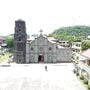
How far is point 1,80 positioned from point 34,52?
27227mm

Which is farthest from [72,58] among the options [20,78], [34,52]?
[20,78]

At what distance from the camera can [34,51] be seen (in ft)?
234

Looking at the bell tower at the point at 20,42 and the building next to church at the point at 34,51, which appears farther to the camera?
the bell tower at the point at 20,42

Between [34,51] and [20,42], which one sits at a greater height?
[20,42]

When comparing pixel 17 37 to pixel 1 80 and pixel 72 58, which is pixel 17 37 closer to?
pixel 72 58

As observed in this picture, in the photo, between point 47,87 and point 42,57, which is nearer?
point 47,87

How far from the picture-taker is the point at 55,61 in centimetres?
7162

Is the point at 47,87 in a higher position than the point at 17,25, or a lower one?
lower

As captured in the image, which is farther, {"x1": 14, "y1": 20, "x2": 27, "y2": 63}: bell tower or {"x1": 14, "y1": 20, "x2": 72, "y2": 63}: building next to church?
{"x1": 14, "y1": 20, "x2": 27, "y2": 63}: bell tower

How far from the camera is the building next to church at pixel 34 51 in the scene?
71250mm

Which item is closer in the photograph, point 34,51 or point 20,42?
point 34,51

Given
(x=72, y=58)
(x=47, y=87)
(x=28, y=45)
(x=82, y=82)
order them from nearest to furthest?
(x=47, y=87)
(x=82, y=82)
(x=28, y=45)
(x=72, y=58)

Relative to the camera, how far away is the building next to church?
234ft

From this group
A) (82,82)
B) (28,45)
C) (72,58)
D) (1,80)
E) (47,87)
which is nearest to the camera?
(47,87)
